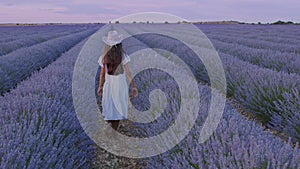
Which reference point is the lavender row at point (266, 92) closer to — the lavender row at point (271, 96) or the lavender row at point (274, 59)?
the lavender row at point (271, 96)

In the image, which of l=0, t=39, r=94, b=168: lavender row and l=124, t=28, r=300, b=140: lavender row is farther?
l=124, t=28, r=300, b=140: lavender row

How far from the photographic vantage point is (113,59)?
370 centimetres

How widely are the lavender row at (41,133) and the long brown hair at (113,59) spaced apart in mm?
531

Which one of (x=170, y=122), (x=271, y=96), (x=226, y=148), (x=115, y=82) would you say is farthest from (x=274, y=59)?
(x=226, y=148)

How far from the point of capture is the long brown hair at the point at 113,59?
12.1 feet

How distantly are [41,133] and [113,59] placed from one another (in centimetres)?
158

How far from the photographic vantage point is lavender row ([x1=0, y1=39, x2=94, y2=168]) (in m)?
1.88

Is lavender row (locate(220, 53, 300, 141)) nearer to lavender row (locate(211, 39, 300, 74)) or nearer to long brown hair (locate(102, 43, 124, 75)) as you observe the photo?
lavender row (locate(211, 39, 300, 74))

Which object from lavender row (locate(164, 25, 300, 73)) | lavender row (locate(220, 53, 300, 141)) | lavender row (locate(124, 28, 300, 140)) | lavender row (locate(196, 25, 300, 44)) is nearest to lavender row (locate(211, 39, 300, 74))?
lavender row (locate(164, 25, 300, 73))

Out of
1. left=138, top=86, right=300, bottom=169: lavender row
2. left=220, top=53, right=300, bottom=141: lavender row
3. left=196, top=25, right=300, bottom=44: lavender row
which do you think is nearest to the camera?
left=138, top=86, right=300, bottom=169: lavender row

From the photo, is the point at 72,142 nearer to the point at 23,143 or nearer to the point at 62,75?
the point at 23,143

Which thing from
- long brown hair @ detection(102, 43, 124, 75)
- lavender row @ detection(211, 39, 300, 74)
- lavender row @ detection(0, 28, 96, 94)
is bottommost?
lavender row @ detection(0, 28, 96, 94)

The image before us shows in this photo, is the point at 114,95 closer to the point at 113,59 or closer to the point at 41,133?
the point at 113,59

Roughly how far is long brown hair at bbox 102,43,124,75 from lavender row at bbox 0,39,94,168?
531mm
